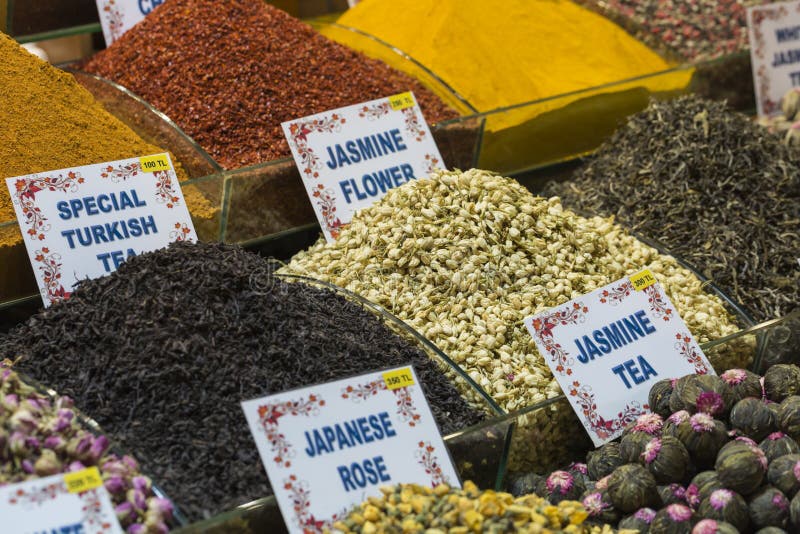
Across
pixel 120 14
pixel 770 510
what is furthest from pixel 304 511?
pixel 120 14

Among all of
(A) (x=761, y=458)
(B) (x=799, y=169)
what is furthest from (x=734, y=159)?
(A) (x=761, y=458)

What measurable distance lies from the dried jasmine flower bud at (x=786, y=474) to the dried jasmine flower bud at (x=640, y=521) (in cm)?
→ 19

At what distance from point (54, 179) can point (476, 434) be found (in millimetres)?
939

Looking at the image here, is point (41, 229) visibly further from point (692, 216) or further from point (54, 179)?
point (692, 216)

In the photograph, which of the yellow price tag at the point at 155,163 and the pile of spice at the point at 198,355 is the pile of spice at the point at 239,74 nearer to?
the yellow price tag at the point at 155,163

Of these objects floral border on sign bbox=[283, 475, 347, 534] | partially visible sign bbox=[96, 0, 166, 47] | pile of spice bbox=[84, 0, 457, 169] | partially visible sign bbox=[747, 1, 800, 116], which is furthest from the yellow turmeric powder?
partially visible sign bbox=[747, 1, 800, 116]

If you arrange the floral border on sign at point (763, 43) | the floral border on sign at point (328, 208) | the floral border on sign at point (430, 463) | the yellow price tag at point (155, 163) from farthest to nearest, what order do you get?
the floral border on sign at point (763, 43) < the floral border on sign at point (328, 208) < the yellow price tag at point (155, 163) < the floral border on sign at point (430, 463)

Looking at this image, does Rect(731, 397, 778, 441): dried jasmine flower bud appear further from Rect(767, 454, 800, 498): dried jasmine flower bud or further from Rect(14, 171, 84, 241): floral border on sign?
Rect(14, 171, 84, 241): floral border on sign

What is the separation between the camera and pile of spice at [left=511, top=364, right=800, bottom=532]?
1.50m

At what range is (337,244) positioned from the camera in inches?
84.2

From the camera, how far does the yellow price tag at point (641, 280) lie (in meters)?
1.93

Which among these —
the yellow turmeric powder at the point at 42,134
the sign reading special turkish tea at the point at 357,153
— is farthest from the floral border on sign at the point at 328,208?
the yellow turmeric powder at the point at 42,134

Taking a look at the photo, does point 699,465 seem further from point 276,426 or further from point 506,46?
point 506,46

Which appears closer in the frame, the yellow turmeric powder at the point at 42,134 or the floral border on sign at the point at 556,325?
the floral border on sign at the point at 556,325
